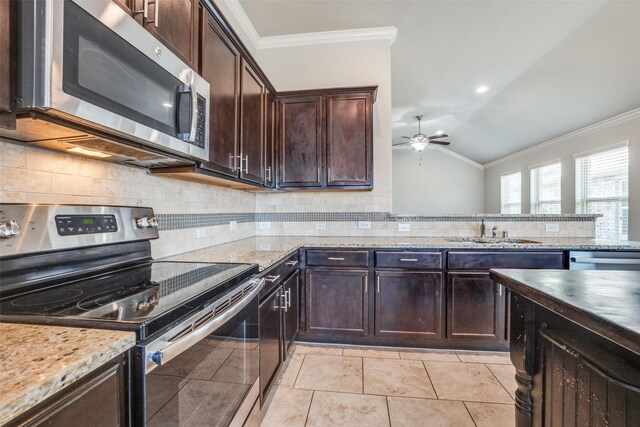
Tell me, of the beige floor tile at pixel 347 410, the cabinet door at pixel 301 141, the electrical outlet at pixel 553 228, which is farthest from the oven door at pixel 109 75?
the electrical outlet at pixel 553 228

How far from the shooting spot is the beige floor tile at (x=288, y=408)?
5.43 ft

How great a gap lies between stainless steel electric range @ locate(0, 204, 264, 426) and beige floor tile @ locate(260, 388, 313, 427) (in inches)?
15.1

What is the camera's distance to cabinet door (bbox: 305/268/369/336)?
246 centimetres

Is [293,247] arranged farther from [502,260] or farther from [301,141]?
[502,260]

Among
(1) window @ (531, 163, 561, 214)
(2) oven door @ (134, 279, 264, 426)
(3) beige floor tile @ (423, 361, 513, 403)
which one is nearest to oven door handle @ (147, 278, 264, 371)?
(2) oven door @ (134, 279, 264, 426)

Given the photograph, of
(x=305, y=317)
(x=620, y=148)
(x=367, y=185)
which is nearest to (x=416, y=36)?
(x=367, y=185)

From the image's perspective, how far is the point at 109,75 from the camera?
0.94 m

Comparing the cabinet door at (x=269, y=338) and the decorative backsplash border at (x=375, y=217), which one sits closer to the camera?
the cabinet door at (x=269, y=338)

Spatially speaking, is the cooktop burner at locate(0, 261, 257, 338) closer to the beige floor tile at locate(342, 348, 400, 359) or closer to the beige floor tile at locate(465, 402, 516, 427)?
the beige floor tile at locate(342, 348, 400, 359)

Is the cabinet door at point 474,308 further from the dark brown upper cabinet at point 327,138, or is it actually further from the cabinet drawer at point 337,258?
the dark brown upper cabinet at point 327,138

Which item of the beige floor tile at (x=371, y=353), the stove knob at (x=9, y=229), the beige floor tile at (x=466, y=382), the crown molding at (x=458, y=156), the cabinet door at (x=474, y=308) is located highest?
the crown molding at (x=458, y=156)

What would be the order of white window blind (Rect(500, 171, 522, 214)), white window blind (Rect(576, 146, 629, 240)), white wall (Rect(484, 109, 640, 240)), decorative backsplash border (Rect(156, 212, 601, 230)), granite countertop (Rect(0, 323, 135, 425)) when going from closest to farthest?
1. granite countertop (Rect(0, 323, 135, 425))
2. decorative backsplash border (Rect(156, 212, 601, 230))
3. white wall (Rect(484, 109, 640, 240))
4. white window blind (Rect(576, 146, 629, 240))
5. white window blind (Rect(500, 171, 522, 214))

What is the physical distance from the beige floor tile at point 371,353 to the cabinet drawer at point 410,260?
73cm

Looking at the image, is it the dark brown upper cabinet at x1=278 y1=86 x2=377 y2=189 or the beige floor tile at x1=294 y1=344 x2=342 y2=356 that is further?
the dark brown upper cabinet at x1=278 y1=86 x2=377 y2=189
